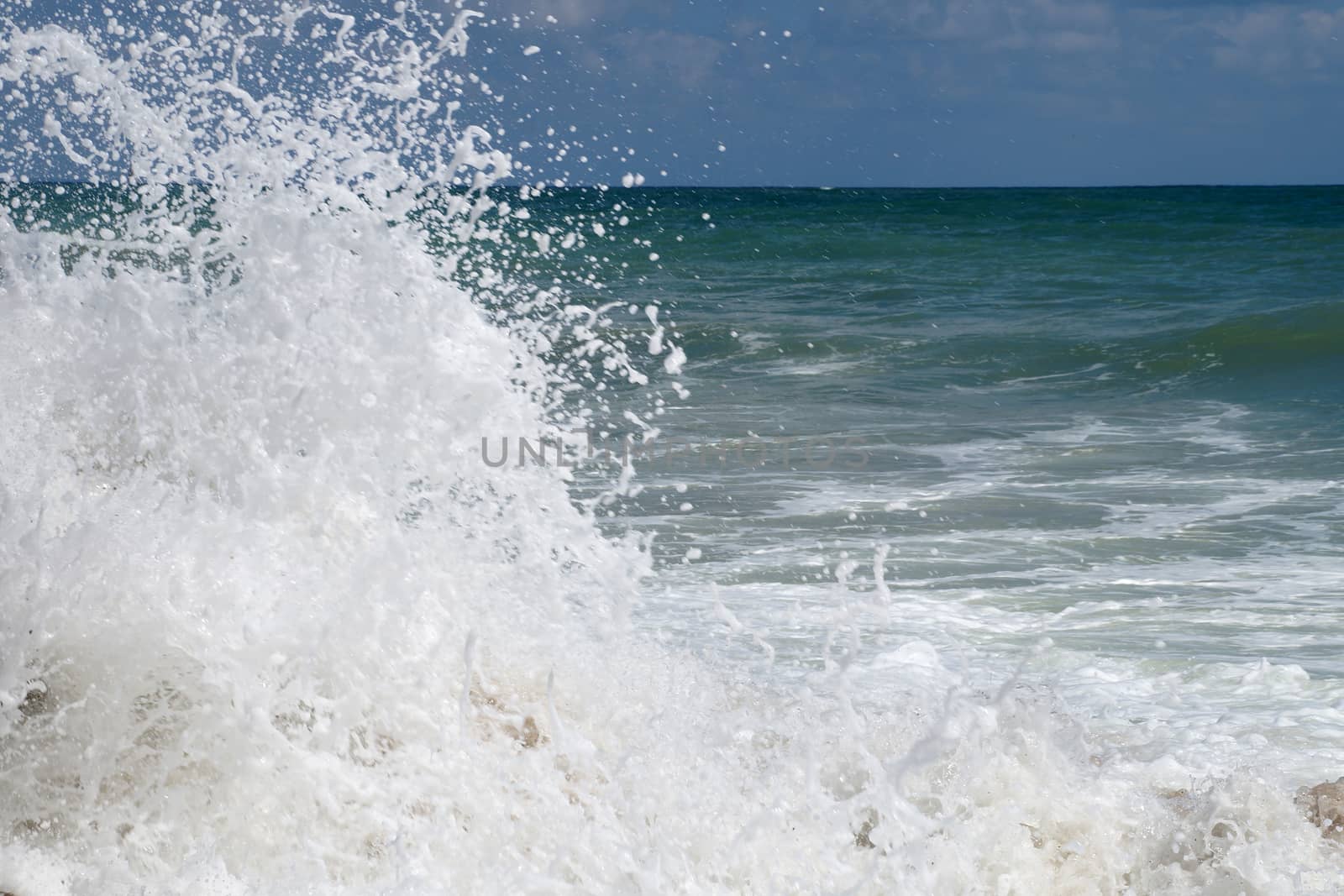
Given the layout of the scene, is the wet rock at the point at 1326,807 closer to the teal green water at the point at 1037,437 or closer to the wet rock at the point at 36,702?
the teal green water at the point at 1037,437

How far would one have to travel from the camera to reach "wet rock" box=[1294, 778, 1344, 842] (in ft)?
9.49

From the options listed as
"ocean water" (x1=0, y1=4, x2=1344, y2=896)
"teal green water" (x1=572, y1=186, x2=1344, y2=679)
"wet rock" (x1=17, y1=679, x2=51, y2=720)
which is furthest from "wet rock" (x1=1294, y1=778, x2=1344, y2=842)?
"wet rock" (x1=17, y1=679, x2=51, y2=720)

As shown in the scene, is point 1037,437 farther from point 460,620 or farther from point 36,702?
point 36,702

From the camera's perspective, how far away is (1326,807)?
296 centimetres

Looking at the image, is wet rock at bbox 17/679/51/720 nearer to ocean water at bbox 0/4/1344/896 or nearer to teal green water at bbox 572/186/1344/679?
ocean water at bbox 0/4/1344/896

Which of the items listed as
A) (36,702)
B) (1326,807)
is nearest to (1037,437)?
(1326,807)

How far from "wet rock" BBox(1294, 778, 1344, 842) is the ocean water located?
5 centimetres

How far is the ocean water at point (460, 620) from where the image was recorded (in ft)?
8.70

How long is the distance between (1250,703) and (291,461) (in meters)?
2.81

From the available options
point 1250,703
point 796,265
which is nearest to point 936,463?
point 1250,703

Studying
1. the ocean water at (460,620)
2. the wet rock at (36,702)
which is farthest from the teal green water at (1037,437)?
the wet rock at (36,702)

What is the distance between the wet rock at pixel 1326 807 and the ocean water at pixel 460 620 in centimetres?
5

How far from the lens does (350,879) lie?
255 cm

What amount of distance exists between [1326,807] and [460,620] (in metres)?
2.05
